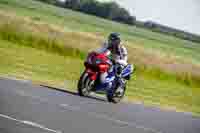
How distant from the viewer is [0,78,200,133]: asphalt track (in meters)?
9.99

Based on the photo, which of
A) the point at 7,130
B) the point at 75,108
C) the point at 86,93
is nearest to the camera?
the point at 7,130

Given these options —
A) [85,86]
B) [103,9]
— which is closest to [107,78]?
[85,86]

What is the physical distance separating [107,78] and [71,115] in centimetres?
512

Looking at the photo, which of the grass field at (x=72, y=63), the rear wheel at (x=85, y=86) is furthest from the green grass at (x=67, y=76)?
the rear wheel at (x=85, y=86)

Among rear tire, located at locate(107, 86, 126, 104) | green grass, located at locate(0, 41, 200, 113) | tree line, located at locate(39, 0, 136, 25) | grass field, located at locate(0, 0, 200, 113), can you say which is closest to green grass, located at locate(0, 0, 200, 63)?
tree line, located at locate(39, 0, 136, 25)

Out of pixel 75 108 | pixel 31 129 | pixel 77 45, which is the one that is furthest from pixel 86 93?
pixel 77 45

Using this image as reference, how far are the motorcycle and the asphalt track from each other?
1.58 ft

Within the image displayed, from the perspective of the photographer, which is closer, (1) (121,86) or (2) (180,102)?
(1) (121,86)

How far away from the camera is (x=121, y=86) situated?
56.5 feet

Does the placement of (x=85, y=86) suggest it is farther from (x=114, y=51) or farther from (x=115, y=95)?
(x=114, y=51)

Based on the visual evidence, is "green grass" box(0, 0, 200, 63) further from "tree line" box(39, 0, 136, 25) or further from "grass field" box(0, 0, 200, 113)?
"grass field" box(0, 0, 200, 113)

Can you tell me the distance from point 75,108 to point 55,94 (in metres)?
2.17

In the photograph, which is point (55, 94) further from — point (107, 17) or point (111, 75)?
point (107, 17)

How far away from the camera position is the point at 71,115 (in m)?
11.8
